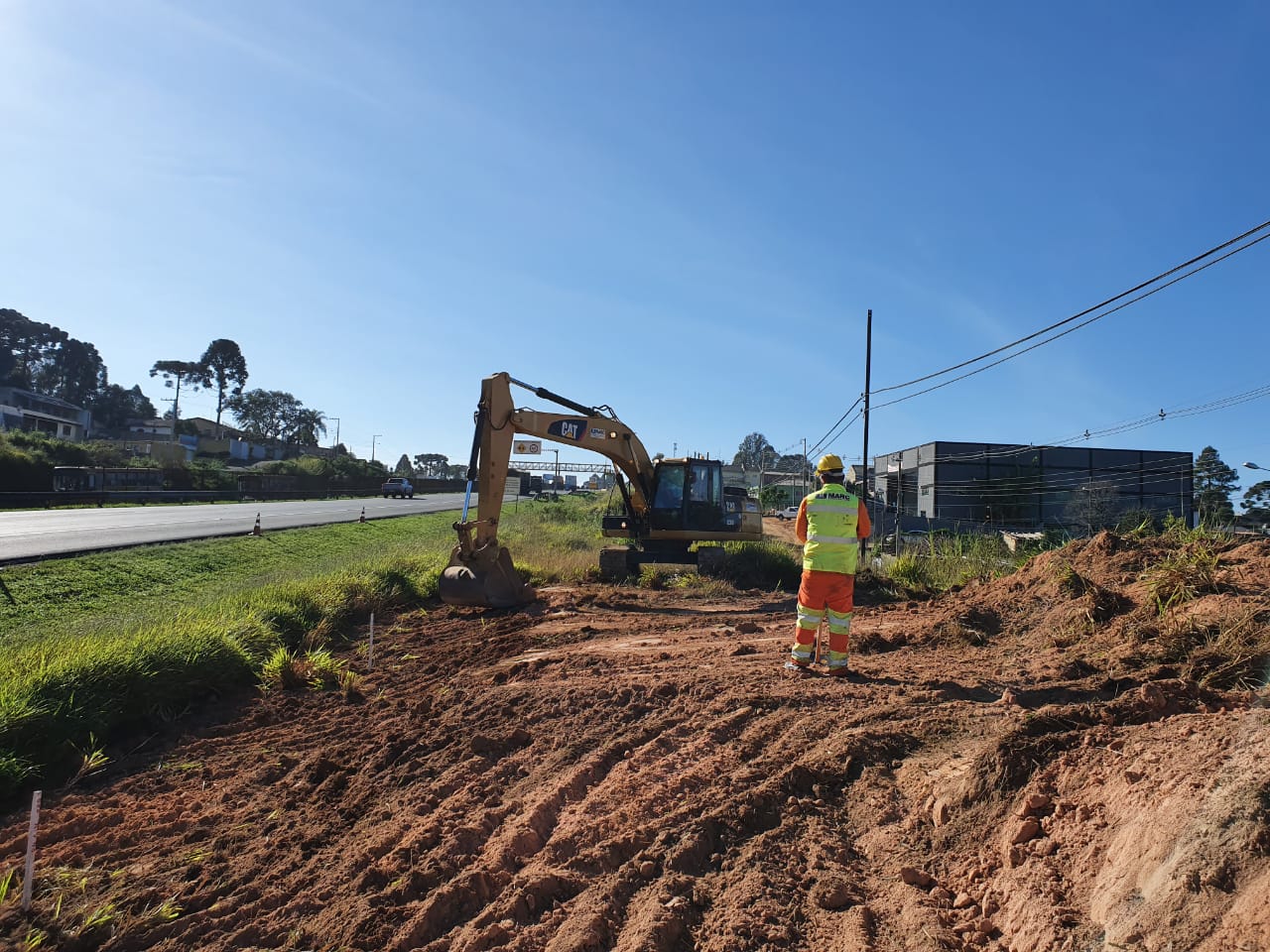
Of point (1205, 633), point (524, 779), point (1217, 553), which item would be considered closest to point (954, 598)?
point (1217, 553)

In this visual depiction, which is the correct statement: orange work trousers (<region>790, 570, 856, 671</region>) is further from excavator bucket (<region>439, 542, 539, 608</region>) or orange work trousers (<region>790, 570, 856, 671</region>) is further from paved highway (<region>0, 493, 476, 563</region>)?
paved highway (<region>0, 493, 476, 563</region>)

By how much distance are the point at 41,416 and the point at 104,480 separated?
32.6 m

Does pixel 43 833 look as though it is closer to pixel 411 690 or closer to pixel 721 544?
pixel 411 690

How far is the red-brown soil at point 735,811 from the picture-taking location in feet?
9.42

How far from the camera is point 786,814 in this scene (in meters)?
3.83

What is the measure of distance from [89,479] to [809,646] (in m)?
40.9

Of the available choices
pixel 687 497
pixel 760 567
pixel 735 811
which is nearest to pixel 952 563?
pixel 760 567

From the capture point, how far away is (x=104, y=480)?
1479 inches

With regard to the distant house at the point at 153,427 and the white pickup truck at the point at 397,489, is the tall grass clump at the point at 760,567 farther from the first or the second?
the distant house at the point at 153,427

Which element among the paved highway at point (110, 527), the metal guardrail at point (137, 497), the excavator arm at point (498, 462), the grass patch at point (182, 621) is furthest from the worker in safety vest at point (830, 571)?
the metal guardrail at point (137, 497)

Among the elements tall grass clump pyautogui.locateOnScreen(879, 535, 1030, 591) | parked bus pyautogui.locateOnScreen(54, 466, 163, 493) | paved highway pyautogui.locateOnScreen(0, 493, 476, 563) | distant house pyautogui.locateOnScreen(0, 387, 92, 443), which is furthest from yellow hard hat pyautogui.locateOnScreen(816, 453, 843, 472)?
distant house pyautogui.locateOnScreen(0, 387, 92, 443)

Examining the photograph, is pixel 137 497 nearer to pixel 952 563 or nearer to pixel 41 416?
pixel 41 416

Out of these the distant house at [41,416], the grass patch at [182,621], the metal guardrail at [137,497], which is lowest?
the grass patch at [182,621]

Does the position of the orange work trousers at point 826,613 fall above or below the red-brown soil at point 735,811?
above
